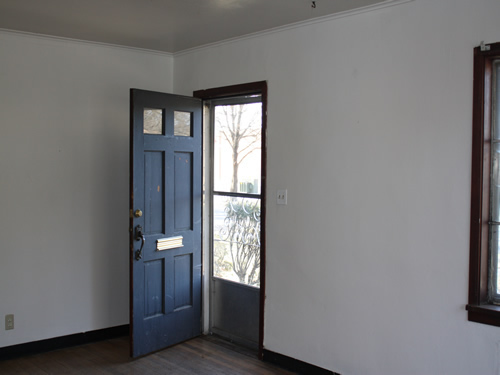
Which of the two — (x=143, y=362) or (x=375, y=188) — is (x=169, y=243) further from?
(x=375, y=188)

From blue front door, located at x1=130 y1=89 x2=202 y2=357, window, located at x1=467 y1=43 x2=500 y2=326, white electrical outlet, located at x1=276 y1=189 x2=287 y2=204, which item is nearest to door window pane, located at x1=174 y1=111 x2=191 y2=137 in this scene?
blue front door, located at x1=130 y1=89 x2=202 y2=357

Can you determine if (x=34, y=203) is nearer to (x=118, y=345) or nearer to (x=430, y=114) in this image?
(x=118, y=345)

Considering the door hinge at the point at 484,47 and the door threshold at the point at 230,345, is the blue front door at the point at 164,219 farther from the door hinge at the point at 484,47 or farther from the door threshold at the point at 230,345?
the door hinge at the point at 484,47

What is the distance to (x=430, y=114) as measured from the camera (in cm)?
258

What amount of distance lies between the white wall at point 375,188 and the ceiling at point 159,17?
0.22m

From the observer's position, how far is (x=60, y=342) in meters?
3.75

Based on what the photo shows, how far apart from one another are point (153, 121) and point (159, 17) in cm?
85

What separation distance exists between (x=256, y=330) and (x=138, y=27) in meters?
2.68

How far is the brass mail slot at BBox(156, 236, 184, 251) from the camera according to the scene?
3.62 meters

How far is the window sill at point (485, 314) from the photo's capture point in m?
2.35

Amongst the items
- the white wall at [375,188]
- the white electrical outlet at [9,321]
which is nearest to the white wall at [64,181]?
the white electrical outlet at [9,321]

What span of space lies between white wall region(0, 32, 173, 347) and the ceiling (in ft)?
0.94

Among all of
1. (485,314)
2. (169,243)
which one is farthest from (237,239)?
(485,314)

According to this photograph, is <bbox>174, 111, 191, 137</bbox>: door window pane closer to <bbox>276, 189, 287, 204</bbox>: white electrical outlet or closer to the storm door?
the storm door
